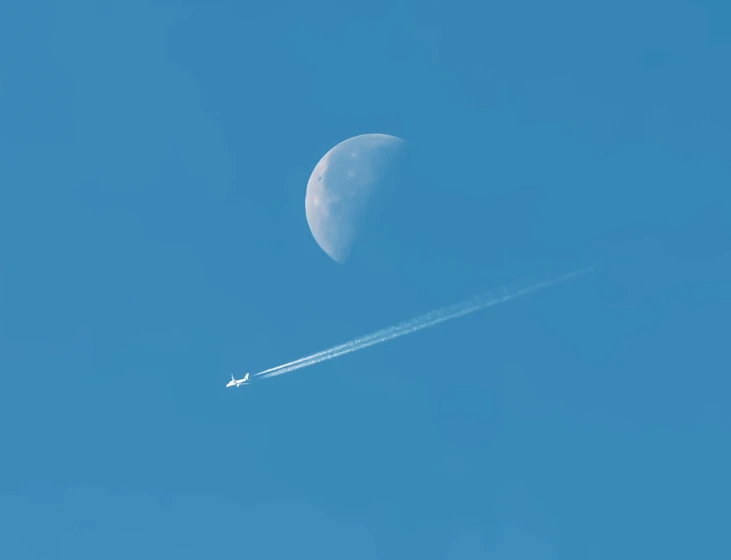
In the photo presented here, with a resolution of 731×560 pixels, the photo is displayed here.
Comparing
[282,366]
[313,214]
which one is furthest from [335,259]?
[282,366]

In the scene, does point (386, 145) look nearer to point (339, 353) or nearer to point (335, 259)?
point (335, 259)

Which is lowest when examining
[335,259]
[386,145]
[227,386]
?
[227,386]

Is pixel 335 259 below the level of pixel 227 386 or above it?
above

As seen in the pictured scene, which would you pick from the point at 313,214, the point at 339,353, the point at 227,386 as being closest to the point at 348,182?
the point at 313,214

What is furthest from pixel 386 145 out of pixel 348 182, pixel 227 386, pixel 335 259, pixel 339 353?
pixel 227 386

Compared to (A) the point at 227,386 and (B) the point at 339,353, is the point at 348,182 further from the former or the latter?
(A) the point at 227,386

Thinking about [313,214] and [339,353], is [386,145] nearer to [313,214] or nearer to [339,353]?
[313,214]

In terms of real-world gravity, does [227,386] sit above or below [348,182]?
below
